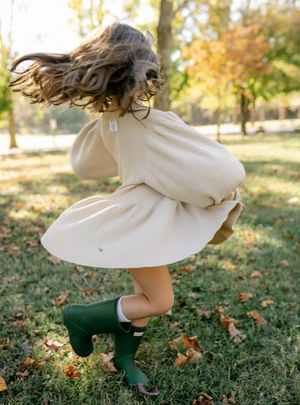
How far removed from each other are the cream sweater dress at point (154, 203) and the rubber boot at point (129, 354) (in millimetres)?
668

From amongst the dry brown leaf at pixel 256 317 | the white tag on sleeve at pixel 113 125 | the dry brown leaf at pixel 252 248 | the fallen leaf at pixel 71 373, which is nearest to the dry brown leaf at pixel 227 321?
the dry brown leaf at pixel 256 317

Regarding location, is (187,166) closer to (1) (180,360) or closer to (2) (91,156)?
(2) (91,156)

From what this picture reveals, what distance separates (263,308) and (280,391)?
91 cm

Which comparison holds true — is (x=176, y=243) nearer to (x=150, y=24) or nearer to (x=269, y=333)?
(x=269, y=333)

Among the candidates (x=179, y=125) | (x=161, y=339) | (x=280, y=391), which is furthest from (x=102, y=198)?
(x=280, y=391)

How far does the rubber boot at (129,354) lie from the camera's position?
1.96m

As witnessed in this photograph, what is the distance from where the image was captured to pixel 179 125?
1.57 m

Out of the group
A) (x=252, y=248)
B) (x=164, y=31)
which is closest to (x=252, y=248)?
(x=252, y=248)

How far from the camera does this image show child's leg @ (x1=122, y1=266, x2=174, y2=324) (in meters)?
1.70

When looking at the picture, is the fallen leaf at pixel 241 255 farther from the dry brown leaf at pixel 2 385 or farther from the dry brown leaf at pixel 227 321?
the dry brown leaf at pixel 2 385

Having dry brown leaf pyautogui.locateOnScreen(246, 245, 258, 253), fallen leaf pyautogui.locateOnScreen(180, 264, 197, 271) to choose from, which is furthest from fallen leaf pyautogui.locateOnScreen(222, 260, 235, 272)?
dry brown leaf pyautogui.locateOnScreen(246, 245, 258, 253)

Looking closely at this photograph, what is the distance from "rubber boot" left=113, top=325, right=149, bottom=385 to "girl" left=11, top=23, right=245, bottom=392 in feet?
0.83

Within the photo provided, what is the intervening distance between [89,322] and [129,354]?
346 mm

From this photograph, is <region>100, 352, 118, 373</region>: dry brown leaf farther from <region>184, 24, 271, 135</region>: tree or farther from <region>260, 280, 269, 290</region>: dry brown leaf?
Result: <region>184, 24, 271, 135</region>: tree
